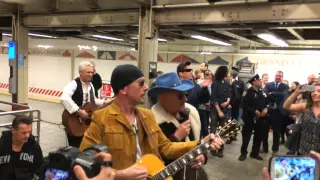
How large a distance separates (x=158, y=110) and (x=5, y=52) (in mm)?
14736

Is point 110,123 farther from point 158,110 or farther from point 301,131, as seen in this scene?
point 301,131

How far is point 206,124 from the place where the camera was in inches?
221

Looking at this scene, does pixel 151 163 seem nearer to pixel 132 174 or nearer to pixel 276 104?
pixel 132 174

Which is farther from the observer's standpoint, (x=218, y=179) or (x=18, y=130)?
(x=218, y=179)

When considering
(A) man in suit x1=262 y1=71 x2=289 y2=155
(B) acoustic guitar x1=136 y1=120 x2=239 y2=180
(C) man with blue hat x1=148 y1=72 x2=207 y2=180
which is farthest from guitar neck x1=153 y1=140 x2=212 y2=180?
(A) man in suit x1=262 y1=71 x2=289 y2=155

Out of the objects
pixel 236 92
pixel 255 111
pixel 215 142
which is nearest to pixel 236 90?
pixel 236 92

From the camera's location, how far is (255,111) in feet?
17.2

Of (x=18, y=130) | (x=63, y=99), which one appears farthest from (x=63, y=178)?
(x=63, y=99)

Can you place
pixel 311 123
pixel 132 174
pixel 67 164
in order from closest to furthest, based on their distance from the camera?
pixel 67 164 < pixel 132 174 < pixel 311 123

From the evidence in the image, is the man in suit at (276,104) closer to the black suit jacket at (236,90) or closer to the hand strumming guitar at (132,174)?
the black suit jacket at (236,90)

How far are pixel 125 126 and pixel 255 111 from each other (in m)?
3.97

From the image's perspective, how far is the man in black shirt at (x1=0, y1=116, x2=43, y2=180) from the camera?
275 centimetres

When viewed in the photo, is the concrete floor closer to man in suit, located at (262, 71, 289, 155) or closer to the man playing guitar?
man in suit, located at (262, 71, 289, 155)

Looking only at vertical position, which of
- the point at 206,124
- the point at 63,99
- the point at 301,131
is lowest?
the point at 206,124
